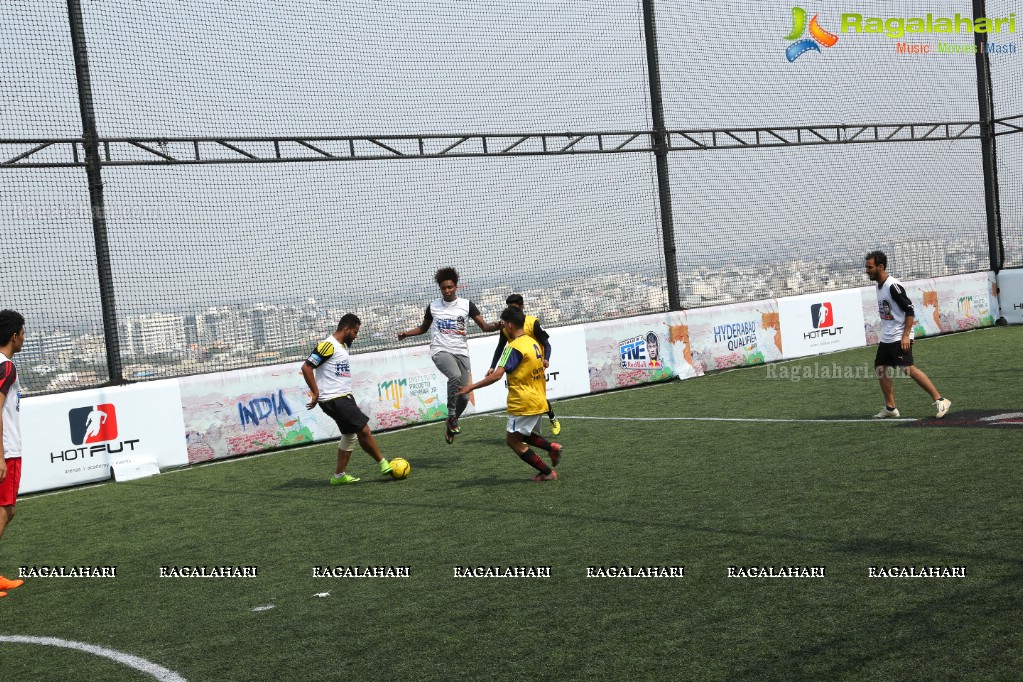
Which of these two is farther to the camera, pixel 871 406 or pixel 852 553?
pixel 871 406

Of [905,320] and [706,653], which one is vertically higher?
[905,320]

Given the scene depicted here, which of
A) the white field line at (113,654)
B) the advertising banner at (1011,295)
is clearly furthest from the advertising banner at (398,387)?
the advertising banner at (1011,295)

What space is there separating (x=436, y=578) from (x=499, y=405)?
994cm

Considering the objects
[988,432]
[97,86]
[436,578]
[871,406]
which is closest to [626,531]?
[436,578]

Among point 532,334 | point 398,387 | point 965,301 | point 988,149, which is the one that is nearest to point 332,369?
point 532,334

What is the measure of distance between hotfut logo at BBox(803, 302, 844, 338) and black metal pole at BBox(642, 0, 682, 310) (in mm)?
3062

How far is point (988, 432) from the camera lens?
10562 millimetres

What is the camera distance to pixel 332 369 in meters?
11.1

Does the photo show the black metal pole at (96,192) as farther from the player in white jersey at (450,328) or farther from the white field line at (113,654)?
the white field line at (113,654)

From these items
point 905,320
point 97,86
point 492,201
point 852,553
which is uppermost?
point 97,86

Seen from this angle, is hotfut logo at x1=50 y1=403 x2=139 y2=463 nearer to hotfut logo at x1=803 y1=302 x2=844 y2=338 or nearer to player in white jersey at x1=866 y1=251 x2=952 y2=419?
player in white jersey at x1=866 y1=251 x2=952 y2=419

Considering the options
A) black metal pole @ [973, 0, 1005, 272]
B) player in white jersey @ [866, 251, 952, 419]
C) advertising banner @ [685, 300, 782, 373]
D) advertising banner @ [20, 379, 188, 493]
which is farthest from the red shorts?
black metal pole @ [973, 0, 1005, 272]

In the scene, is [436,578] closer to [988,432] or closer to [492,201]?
[988,432]

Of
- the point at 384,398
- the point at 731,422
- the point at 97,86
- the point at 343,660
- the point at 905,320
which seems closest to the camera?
the point at 343,660
